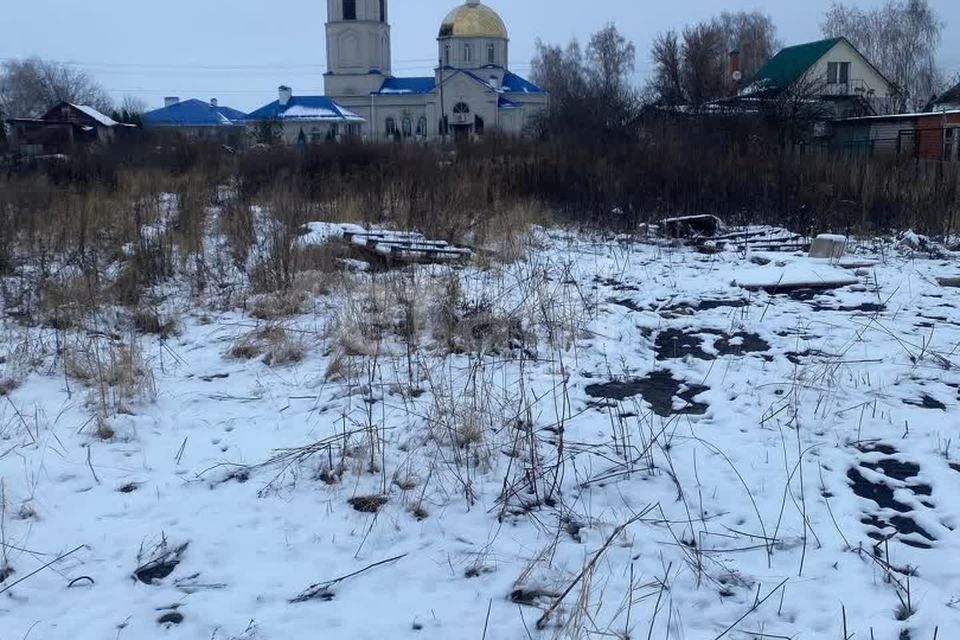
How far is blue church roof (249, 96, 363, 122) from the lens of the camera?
45.1m

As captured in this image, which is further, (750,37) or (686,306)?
(750,37)

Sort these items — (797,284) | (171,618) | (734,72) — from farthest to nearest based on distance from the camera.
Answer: (734,72), (797,284), (171,618)

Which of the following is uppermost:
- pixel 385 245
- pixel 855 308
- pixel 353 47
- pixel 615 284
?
pixel 353 47

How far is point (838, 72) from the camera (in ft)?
119

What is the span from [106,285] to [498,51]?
49.3m

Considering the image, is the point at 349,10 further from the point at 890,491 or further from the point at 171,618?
the point at 171,618

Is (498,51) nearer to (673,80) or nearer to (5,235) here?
(673,80)

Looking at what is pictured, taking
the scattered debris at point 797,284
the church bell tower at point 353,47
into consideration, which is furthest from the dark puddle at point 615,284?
the church bell tower at point 353,47

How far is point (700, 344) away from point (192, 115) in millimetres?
49511

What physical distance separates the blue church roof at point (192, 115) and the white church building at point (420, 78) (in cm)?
702

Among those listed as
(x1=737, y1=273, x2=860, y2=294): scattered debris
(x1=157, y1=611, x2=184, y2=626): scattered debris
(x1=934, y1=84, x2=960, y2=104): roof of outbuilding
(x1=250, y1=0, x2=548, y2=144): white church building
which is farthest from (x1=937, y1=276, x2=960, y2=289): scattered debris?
(x1=250, y1=0, x2=548, y2=144): white church building

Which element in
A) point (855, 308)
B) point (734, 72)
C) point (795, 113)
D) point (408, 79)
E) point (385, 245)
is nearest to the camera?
point (855, 308)

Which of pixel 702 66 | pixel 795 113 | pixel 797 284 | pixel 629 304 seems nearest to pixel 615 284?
pixel 629 304

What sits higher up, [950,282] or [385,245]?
[385,245]
